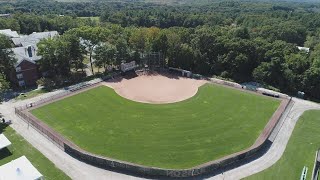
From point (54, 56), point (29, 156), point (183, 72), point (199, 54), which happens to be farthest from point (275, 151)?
point (54, 56)

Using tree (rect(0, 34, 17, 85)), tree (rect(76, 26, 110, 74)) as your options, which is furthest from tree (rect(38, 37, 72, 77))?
tree (rect(0, 34, 17, 85))

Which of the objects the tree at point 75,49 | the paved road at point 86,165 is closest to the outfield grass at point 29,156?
the paved road at point 86,165

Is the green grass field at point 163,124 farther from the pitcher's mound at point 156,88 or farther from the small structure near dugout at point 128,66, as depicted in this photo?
the small structure near dugout at point 128,66

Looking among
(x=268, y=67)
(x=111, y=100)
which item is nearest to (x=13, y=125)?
(x=111, y=100)

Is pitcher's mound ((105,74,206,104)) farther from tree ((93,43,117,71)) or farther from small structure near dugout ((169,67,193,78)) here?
tree ((93,43,117,71))

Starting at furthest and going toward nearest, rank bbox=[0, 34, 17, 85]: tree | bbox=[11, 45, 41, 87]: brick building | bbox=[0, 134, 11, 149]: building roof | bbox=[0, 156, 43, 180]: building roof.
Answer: bbox=[11, 45, 41, 87]: brick building < bbox=[0, 34, 17, 85]: tree < bbox=[0, 134, 11, 149]: building roof < bbox=[0, 156, 43, 180]: building roof

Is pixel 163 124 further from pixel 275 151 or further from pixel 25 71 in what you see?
pixel 25 71
